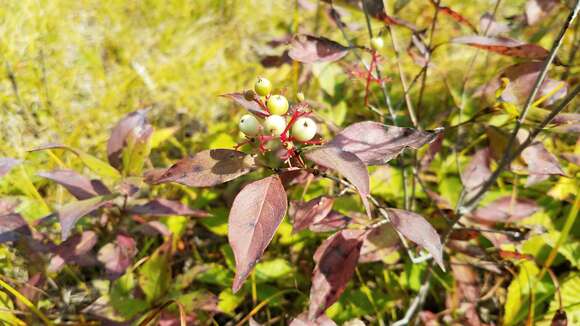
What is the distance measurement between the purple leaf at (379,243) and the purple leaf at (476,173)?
26 cm

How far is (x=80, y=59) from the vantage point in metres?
2.03

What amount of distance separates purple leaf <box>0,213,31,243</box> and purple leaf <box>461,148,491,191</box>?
41.6 inches

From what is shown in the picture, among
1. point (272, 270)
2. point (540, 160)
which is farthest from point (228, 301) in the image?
point (540, 160)

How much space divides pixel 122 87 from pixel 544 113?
156 centimetres

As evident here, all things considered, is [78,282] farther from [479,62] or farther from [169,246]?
[479,62]

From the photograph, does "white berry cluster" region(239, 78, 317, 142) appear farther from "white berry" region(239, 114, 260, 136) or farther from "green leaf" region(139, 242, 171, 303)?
"green leaf" region(139, 242, 171, 303)

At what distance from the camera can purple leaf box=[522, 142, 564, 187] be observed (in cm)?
92

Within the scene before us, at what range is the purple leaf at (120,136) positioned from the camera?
1.08 meters

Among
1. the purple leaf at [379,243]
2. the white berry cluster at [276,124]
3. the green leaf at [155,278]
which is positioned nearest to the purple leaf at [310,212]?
the purple leaf at [379,243]

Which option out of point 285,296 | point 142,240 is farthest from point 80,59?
point 285,296

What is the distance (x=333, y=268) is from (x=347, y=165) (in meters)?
0.41

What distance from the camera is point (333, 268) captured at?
3.11 ft

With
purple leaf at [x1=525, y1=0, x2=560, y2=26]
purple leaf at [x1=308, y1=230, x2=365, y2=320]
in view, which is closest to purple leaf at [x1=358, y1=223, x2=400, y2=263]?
purple leaf at [x1=308, y1=230, x2=365, y2=320]

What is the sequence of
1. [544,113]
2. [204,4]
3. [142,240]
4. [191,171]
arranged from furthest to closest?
[204,4] < [142,240] < [544,113] < [191,171]
